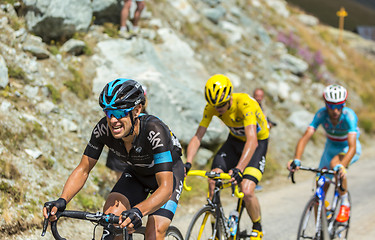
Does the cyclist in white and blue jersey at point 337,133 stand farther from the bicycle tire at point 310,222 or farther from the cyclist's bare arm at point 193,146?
the cyclist's bare arm at point 193,146

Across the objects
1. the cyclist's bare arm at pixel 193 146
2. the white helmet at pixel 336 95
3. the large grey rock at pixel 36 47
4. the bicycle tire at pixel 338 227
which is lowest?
the large grey rock at pixel 36 47

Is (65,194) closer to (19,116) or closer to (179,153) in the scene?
(179,153)

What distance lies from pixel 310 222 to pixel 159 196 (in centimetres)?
292

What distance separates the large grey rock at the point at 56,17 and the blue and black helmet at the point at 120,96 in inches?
265

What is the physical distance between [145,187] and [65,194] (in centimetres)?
86

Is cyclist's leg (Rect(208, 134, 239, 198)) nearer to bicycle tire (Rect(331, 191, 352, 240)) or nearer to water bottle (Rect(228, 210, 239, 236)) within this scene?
water bottle (Rect(228, 210, 239, 236))

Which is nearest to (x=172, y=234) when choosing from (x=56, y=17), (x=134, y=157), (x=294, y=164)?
(x=134, y=157)

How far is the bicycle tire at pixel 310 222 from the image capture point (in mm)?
5355

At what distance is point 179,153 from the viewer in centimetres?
401

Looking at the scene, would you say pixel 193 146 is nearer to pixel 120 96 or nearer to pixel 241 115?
pixel 241 115

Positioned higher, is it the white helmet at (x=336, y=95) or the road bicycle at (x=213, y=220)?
the white helmet at (x=336, y=95)

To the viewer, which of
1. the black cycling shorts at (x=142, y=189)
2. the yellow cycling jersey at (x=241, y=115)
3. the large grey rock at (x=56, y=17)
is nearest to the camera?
the black cycling shorts at (x=142, y=189)

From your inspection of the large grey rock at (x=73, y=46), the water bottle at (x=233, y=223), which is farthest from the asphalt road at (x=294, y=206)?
the large grey rock at (x=73, y=46)

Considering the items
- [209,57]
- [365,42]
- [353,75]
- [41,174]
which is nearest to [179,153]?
[41,174]
